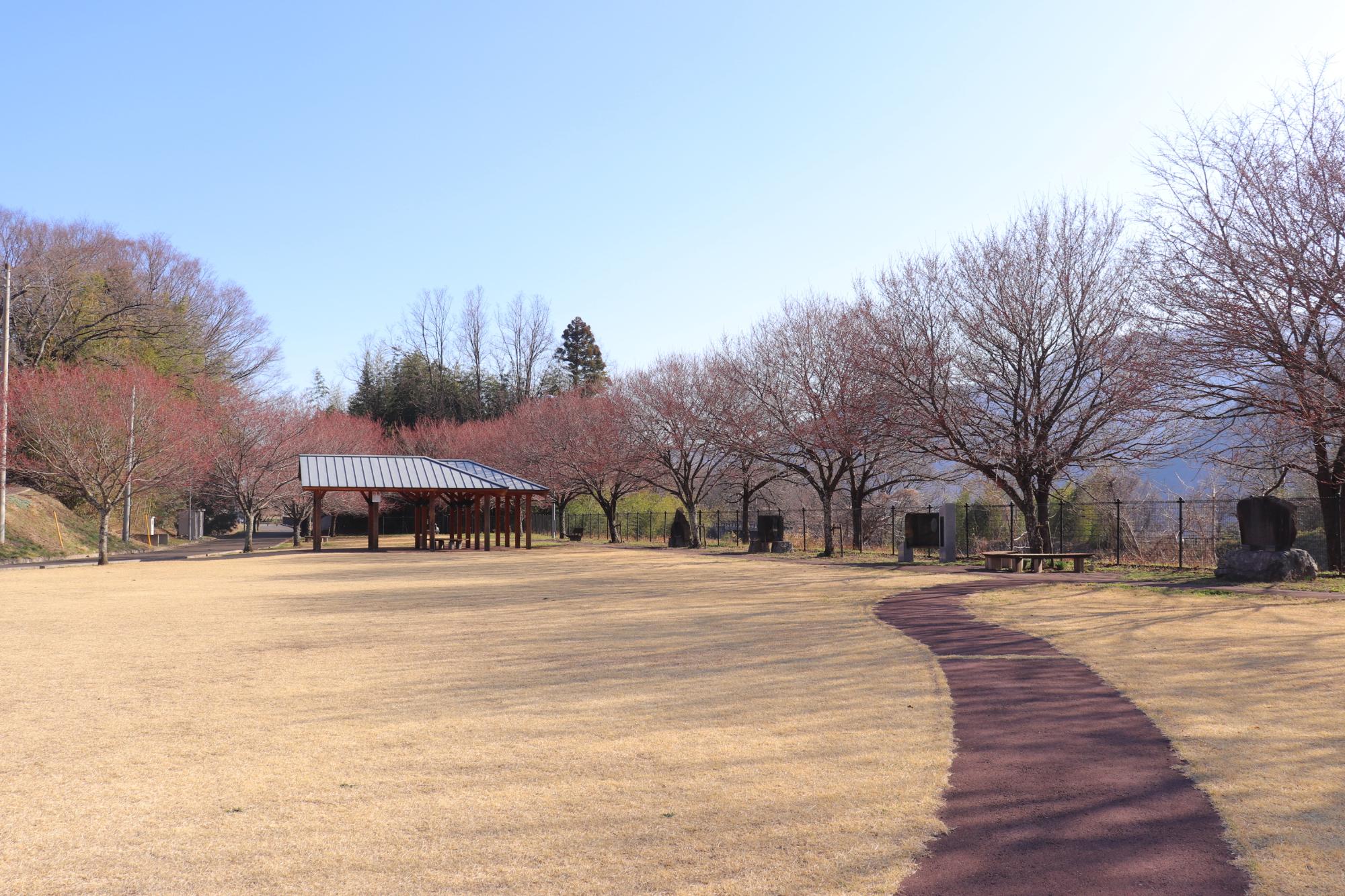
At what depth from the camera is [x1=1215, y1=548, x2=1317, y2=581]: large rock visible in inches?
718

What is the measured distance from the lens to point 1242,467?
62.4ft

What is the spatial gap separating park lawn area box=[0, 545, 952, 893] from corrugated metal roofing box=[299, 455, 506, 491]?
24.6 m

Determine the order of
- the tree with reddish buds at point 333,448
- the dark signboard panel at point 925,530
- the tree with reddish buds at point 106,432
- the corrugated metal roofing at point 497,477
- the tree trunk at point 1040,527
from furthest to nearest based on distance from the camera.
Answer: the tree with reddish buds at point 333,448, the corrugated metal roofing at point 497,477, the tree with reddish buds at point 106,432, the dark signboard panel at point 925,530, the tree trunk at point 1040,527

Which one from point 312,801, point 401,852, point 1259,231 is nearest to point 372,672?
point 312,801

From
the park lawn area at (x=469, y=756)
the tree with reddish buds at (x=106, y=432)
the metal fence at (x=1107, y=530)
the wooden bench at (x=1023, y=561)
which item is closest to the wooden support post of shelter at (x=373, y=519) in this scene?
the tree with reddish buds at (x=106, y=432)

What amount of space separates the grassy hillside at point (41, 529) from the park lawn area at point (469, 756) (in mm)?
24112

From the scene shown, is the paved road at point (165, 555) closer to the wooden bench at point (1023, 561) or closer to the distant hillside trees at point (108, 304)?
the distant hillside trees at point (108, 304)

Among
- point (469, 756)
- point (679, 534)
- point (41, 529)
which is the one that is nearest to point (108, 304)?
point (41, 529)

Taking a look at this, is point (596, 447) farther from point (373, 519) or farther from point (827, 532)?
point (827, 532)

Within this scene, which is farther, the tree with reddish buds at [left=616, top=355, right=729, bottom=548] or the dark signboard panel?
the tree with reddish buds at [left=616, top=355, right=729, bottom=548]

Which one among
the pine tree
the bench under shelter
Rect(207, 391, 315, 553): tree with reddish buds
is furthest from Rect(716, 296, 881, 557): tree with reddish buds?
the pine tree

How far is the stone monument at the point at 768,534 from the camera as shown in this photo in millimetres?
35625

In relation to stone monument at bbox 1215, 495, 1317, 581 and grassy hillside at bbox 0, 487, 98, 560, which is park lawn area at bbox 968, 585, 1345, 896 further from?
grassy hillside at bbox 0, 487, 98, 560

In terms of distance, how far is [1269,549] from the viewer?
1852 cm
